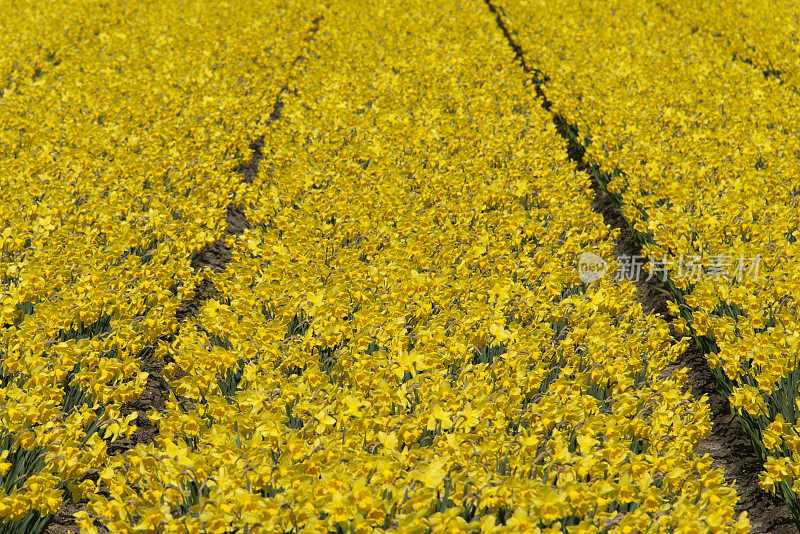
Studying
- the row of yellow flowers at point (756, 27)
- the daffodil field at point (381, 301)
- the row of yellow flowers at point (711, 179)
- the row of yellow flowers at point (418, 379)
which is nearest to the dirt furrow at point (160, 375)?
the daffodil field at point (381, 301)

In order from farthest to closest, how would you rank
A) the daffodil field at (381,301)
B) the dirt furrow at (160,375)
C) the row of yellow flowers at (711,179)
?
the row of yellow flowers at (711,179) → the dirt furrow at (160,375) → the daffodil field at (381,301)

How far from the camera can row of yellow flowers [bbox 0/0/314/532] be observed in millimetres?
3369

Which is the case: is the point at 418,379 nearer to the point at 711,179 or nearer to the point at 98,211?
the point at 98,211

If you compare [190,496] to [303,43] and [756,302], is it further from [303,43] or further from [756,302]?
[303,43]

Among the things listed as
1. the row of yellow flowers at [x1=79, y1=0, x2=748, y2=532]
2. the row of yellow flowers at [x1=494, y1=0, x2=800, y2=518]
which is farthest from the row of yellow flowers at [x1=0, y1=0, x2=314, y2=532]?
the row of yellow flowers at [x1=494, y1=0, x2=800, y2=518]

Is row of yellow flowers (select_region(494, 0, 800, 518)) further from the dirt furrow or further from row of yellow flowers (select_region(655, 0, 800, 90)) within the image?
the dirt furrow

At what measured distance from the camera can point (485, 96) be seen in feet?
30.7

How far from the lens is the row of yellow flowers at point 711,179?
13.9 ft

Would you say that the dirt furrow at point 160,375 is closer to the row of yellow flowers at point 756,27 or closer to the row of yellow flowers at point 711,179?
the row of yellow flowers at point 711,179

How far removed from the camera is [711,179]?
22.4 ft

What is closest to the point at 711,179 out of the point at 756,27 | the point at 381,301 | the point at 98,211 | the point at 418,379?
the point at 381,301

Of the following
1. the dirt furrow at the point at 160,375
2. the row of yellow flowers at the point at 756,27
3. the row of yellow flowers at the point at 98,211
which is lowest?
the row of yellow flowers at the point at 756,27

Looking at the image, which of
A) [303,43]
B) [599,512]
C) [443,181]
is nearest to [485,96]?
[443,181]

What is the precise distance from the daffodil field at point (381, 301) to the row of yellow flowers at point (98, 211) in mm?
32
